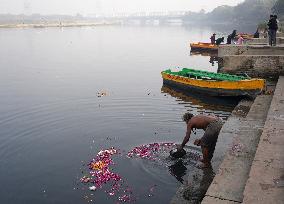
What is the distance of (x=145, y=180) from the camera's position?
37.9 feet

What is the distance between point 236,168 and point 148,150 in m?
4.91

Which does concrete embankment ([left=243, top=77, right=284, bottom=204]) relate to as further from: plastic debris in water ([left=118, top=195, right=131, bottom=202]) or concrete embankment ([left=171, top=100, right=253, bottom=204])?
plastic debris in water ([left=118, top=195, right=131, bottom=202])

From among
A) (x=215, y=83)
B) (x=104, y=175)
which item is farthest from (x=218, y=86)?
(x=104, y=175)

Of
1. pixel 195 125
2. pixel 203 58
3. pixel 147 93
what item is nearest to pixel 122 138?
pixel 195 125

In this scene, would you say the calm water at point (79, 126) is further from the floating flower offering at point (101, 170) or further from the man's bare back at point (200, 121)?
the man's bare back at point (200, 121)

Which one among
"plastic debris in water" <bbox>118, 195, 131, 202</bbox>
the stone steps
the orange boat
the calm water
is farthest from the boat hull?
the orange boat

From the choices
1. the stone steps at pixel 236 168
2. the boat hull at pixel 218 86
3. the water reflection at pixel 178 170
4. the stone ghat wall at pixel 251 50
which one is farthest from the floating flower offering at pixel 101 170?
the stone ghat wall at pixel 251 50

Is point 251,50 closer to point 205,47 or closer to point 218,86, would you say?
point 218,86

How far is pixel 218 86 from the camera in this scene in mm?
22328

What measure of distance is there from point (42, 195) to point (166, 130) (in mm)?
7556

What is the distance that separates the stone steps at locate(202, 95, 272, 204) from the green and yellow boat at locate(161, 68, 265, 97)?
631 cm

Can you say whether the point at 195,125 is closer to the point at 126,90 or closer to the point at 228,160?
the point at 228,160

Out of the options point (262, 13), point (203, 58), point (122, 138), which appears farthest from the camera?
point (262, 13)

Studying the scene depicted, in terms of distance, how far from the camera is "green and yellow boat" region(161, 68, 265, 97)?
2017 centimetres
